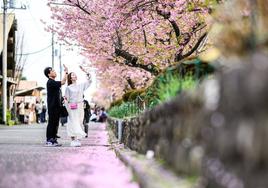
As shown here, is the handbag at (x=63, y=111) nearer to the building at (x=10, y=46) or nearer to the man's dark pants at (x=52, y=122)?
the man's dark pants at (x=52, y=122)

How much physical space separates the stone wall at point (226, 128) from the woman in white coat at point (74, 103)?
9.05m

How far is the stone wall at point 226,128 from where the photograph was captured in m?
3.71

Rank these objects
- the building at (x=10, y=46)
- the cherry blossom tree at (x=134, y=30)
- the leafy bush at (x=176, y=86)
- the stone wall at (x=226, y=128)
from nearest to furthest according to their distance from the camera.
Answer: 1. the stone wall at (x=226, y=128)
2. the leafy bush at (x=176, y=86)
3. the cherry blossom tree at (x=134, y=30)
4. the building at (x=10, y=46)

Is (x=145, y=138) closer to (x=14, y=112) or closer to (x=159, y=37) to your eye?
(x=159, y=37)

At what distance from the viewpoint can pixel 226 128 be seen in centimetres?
430

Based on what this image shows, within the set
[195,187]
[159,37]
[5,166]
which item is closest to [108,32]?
[159,37]

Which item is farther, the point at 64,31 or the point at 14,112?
the point at 14,112

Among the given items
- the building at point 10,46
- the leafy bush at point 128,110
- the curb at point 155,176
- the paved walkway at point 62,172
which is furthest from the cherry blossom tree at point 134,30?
the building at point 10,46

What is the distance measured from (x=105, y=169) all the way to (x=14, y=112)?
39.1m

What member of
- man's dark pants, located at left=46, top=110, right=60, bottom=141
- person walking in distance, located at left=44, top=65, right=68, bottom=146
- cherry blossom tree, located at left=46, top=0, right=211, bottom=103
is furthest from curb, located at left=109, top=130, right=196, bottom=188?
cherry blossom tree, located at left=46, top=0, right=211, bottom=103

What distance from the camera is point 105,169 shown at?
9.51m

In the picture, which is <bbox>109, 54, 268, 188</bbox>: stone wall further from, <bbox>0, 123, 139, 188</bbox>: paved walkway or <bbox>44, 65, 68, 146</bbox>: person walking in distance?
<bbox>44, 65, 68, 146</bbox>: person walking in distance

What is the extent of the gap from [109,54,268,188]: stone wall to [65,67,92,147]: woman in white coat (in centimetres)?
905

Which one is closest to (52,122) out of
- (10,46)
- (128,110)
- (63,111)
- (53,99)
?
(63,111)
